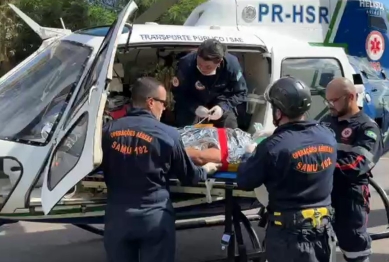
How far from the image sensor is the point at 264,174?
3.76 meters

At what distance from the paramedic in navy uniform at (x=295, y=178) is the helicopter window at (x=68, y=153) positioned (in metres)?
1.00

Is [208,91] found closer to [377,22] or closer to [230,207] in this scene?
[230,207]

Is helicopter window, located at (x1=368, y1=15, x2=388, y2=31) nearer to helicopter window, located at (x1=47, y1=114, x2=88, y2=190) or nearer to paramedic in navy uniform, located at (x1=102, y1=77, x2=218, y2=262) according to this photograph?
paramedic in navy uniform, located at (x1=102, y1=77, x2=218, y2=262)

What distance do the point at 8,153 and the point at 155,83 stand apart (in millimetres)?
1290

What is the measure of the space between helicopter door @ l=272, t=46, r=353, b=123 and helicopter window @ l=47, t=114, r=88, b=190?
2392 millimetres

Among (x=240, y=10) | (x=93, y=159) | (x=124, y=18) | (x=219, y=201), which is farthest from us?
(x=240, y=10)

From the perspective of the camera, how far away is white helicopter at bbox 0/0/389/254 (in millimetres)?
Result: 3947

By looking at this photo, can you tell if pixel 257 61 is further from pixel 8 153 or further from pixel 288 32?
pixel 8 153

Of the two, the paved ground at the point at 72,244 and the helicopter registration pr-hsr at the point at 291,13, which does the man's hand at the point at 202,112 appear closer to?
the paved ground at the point at 72,244

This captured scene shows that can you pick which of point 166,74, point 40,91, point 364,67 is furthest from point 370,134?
point 364,67

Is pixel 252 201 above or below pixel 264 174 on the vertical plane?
below


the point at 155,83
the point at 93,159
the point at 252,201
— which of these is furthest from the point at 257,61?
the point at 93,159

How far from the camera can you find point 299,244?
3.77m

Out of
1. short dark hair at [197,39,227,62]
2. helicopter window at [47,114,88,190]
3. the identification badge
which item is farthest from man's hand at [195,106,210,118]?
helicopter window at [47,114,88,190]
